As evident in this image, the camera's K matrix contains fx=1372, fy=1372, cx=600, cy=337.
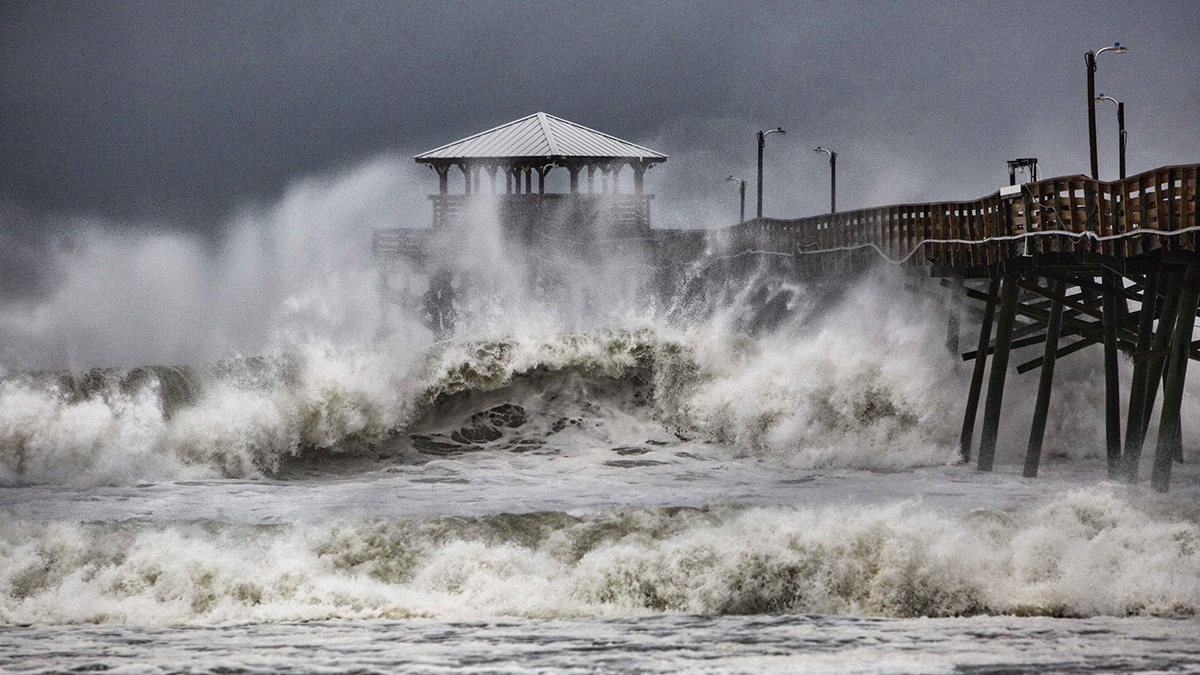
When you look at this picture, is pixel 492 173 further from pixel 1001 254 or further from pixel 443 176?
pixel 1001 254

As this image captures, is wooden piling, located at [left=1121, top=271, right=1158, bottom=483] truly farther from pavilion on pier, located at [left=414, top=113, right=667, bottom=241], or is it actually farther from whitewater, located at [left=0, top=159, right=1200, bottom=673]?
pavilion on pier, located at [left=414, top=113, right=667, bottom=241]

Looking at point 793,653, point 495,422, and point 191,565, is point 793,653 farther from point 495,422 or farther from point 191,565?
point 495,422

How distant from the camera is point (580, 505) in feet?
56.4

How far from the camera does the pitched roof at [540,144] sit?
39562 millimetres

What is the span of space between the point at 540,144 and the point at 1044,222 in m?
22.6

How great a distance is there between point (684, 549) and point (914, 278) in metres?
14.0

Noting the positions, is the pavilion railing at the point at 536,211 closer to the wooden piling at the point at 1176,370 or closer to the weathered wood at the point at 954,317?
the weathered wood at the point at 954,317

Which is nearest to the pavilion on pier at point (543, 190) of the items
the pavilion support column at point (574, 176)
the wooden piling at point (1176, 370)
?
the pavilion support column at point (574, 176)

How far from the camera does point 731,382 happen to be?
84.9 ft

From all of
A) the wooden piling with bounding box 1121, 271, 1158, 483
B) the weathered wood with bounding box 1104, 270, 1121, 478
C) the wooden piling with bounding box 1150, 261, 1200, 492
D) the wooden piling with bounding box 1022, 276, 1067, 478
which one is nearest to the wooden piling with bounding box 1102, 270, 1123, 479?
the weathered wood with bounding box 1104, 270, 1121, 478

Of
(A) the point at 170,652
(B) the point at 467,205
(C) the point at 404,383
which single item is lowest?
(A) the point at 170,652

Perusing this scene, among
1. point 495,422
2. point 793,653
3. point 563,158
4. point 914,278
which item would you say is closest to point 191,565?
point 793,653

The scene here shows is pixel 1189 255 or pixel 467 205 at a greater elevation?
pixel 467 205

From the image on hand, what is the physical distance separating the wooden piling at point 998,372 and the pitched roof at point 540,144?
2012cm
